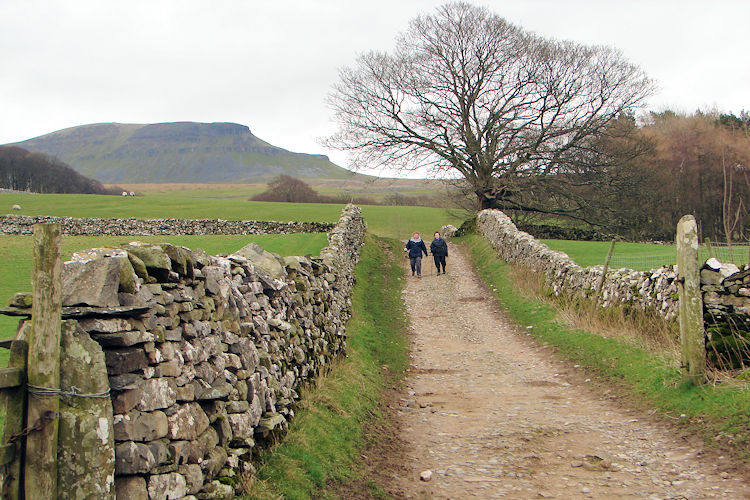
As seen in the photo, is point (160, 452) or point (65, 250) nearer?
point (160, 452)

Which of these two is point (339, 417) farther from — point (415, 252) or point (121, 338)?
point (415, 252)

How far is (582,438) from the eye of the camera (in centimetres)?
757

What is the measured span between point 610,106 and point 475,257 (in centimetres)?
1282

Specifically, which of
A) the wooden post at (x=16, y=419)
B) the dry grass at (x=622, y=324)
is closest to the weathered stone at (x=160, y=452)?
the wooden post at (x=16, y=419)

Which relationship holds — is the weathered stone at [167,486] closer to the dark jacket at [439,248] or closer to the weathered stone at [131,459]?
the weathered stone at [131,459]

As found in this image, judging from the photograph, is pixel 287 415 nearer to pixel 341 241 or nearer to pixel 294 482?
pixel 294 482

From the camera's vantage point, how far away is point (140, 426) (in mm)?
4207

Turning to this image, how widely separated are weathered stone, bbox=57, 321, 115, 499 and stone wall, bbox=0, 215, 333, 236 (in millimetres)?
31071

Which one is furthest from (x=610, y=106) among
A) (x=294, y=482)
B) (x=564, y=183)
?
(x=294, y=482)

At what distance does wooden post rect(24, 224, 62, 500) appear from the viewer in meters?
3.58

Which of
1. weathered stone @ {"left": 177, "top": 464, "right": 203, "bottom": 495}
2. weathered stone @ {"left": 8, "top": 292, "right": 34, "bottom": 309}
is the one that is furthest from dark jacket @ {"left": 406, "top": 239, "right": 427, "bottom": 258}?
weathered stone @ {"left": 8, "top": 292, "right": 34, "bottom": 309}

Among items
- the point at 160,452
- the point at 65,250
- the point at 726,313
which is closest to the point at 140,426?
the point at 160,452

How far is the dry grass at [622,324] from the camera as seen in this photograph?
10000 mm

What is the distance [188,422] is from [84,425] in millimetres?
1021
